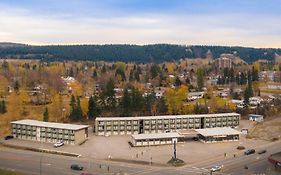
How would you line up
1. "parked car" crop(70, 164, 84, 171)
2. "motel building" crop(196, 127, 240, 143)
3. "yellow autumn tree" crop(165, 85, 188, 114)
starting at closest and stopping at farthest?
"parked car" crop(70, 164, 84, 171) < "motel building" crop(196, 127, 240, 143) < "yellow autumn tree" crop(165, 85, 188, 114)

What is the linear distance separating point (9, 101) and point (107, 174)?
61.6 feet

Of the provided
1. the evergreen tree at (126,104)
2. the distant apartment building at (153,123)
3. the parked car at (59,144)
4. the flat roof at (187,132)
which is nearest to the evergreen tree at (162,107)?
the evergreen tree at (126,104)

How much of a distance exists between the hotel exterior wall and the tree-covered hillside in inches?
3380

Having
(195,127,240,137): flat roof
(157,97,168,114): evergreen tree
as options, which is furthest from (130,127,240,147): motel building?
(157,97,168,114): evergreen tree

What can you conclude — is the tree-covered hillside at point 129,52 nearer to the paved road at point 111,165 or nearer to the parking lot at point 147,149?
the parking lot at point 147,149

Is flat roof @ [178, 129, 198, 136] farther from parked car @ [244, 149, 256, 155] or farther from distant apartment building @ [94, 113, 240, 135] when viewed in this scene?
parked car @ [244, 149, 256, 155]

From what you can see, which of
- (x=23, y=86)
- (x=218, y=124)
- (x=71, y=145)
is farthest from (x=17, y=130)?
(x=23, y=86)

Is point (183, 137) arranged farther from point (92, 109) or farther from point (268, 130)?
point (92, 109)

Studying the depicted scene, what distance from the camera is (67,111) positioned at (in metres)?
38.5

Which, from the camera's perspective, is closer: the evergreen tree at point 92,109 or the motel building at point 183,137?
the motel building at point 183,137

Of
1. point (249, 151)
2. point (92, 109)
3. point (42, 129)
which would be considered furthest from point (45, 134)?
point (249, 151)

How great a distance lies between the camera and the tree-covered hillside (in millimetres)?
121481

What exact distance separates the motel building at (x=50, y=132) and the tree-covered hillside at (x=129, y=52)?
85923mm

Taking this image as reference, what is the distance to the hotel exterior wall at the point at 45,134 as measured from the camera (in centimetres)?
2925
